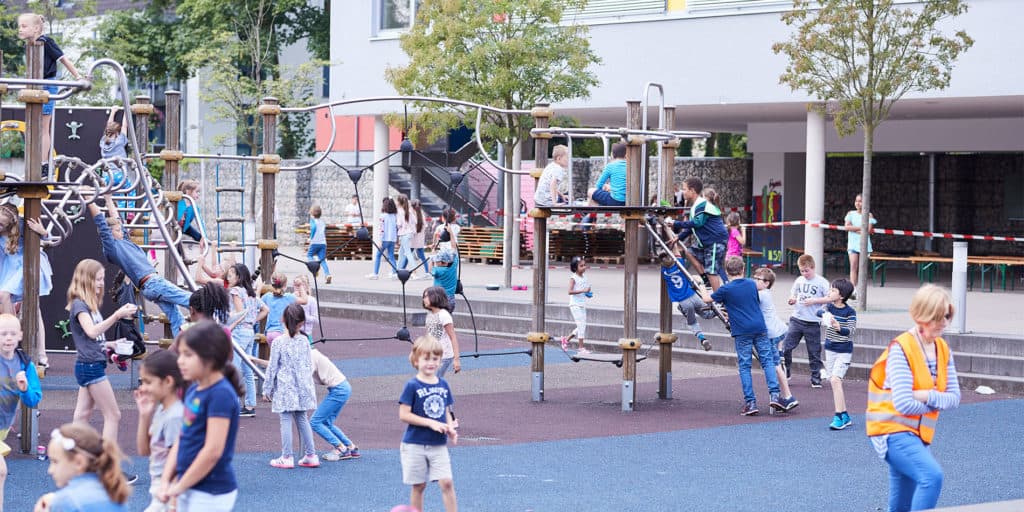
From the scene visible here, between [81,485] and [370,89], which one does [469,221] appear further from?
[81,485]

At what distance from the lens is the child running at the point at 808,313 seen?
563 inches

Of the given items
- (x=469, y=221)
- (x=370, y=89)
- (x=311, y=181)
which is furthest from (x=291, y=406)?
(x=311, y=181)

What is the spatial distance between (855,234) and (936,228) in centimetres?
1094

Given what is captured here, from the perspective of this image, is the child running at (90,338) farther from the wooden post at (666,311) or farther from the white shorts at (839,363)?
the white shorts at (839,363)

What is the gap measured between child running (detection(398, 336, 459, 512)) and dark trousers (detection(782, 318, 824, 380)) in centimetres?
777

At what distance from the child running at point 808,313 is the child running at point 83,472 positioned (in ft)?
32.9

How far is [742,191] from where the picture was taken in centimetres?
3297

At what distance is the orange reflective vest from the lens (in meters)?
6.96

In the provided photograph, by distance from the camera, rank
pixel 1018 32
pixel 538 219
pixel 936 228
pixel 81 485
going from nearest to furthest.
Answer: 1. pixel 81 485
2. pixel 538 219
3. pixel 1018 32
4. pixel 936 228

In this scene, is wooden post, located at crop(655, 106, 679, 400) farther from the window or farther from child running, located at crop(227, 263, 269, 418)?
the window

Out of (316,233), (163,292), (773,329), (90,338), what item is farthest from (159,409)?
(316,233)

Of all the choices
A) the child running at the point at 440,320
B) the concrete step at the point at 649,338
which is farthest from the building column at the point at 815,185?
the child running at the point at 440,320

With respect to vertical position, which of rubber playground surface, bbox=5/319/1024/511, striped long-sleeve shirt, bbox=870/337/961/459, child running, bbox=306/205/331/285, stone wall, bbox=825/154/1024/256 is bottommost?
rubber playground surface, bbox=5/319/1024/511

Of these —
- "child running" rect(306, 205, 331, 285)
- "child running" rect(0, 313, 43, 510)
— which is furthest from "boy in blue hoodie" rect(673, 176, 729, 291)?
"child running" rect(306, 205, 331, 285)
